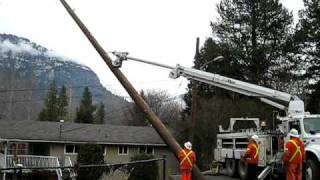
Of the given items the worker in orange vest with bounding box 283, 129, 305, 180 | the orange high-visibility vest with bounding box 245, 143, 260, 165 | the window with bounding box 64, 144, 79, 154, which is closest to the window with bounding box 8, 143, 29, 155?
the window with bounding box 64, 144, 79, 154

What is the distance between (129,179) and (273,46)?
1195 inches

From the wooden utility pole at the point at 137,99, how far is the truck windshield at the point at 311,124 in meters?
3.55

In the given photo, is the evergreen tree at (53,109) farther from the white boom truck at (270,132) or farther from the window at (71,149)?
the white boom truck at (270,132)

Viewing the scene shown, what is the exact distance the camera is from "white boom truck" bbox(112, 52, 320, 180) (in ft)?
53.4

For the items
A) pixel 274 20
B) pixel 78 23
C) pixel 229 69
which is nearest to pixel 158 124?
pixel 78 23

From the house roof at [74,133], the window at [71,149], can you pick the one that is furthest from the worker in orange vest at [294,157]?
the window at [71,149]

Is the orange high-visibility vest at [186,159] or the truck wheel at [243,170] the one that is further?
the truck wheel at [243,170]

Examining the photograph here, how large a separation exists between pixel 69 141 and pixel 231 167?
20.5 metres

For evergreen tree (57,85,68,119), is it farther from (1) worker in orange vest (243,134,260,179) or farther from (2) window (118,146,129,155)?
(1) worker in orange vest (243,134,260,179)

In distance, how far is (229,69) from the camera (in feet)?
145

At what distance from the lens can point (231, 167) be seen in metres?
22.2

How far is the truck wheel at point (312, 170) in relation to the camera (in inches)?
613

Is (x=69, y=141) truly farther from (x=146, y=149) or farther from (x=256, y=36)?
(x=256, y=36)

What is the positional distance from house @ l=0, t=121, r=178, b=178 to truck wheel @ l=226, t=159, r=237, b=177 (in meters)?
15.1
